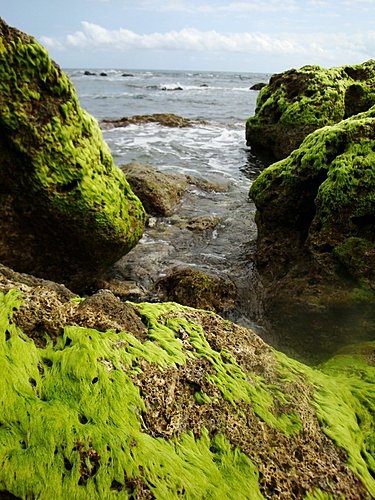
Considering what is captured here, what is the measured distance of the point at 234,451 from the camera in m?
2.57

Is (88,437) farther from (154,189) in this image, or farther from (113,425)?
(154,189)

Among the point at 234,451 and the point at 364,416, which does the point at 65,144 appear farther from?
the point at 364,416

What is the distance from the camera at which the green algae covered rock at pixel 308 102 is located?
44.8 feet

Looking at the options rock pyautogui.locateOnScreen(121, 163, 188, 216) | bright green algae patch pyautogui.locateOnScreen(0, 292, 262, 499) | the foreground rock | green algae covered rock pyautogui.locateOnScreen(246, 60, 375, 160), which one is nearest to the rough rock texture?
the foreground rock

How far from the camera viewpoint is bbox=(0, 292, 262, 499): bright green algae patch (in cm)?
205

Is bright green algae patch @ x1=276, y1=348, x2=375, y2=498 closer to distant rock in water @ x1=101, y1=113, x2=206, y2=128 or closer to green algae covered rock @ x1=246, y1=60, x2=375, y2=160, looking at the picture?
green algae covered rock @ x1=246, y1=60, x2=375, y2=160

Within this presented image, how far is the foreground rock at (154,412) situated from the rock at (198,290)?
262 cm

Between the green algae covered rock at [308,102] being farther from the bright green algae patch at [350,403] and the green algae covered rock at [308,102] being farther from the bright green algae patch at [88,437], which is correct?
the bright green algae patch at [88,437]

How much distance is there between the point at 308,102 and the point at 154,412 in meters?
14.2

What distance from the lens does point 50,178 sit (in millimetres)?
5203

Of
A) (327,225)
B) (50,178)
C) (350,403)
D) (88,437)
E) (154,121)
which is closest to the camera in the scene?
(88,437)

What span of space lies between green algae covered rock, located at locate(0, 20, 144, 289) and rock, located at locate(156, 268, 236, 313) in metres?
1.13

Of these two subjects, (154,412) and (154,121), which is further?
(154,121)

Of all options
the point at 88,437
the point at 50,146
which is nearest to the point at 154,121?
the point at 50,146
